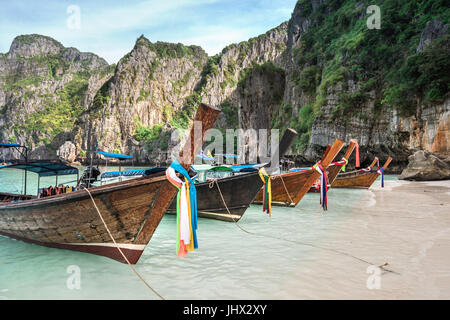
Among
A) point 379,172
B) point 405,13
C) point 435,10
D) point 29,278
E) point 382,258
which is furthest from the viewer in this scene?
point 405,13

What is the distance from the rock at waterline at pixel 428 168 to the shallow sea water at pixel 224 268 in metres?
16.2

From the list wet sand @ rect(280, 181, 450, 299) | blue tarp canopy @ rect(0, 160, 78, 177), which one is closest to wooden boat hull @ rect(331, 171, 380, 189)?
wet sand @ rect(280, 181, 450, 299)

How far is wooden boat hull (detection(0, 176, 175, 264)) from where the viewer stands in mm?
3795

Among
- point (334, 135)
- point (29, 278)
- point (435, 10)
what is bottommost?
point (29, 278)

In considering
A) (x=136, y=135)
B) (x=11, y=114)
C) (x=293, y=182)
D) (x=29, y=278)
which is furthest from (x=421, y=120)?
A: (x=11, y=114)

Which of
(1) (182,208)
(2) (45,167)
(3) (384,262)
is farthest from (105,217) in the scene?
(2) (45,167)

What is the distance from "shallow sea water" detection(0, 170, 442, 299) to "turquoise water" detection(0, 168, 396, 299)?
0.01 metres

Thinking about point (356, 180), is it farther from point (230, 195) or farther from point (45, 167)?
point (45, 167)

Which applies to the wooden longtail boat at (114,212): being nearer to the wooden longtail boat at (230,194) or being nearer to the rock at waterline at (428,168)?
the wooden longtail boat at (230,194)

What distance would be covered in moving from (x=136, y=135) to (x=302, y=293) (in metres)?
91.6

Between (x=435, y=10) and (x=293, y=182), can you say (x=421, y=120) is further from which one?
(x=293, y=182)

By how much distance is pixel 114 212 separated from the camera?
3904 millimetres

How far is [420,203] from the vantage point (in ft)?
32.4

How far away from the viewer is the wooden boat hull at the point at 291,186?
9.34 metres
